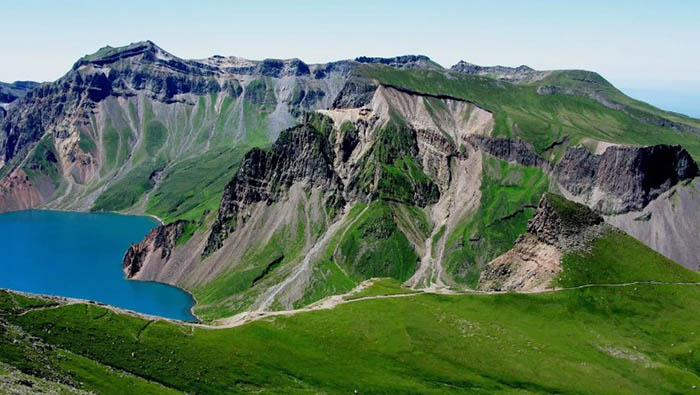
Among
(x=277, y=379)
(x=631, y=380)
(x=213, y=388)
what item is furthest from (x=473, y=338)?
(x=213, y=388)

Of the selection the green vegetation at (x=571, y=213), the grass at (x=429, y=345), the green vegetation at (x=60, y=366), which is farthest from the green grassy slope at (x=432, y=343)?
the green vegetation at (x=571, y=213)

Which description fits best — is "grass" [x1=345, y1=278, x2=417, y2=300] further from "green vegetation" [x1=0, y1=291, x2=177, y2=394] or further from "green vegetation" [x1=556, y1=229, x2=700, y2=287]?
"green vegetation" [x1=0, y1=291, x2=177, y2=394]

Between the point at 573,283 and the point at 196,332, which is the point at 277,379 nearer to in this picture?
the point at 196,332

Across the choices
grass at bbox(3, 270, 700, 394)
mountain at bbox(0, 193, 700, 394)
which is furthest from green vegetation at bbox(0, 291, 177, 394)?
grass at bbox(3, 270, 700, 394)

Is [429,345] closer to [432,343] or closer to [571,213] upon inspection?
[432,343]

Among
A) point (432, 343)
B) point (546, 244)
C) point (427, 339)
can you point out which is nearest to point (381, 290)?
point (427, 339)

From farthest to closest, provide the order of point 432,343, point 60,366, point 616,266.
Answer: point 616,266, point 432,343, point 60,366

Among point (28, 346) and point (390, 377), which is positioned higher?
point (28, 346)

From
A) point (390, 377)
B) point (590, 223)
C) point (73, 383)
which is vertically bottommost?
point (390, 377)
